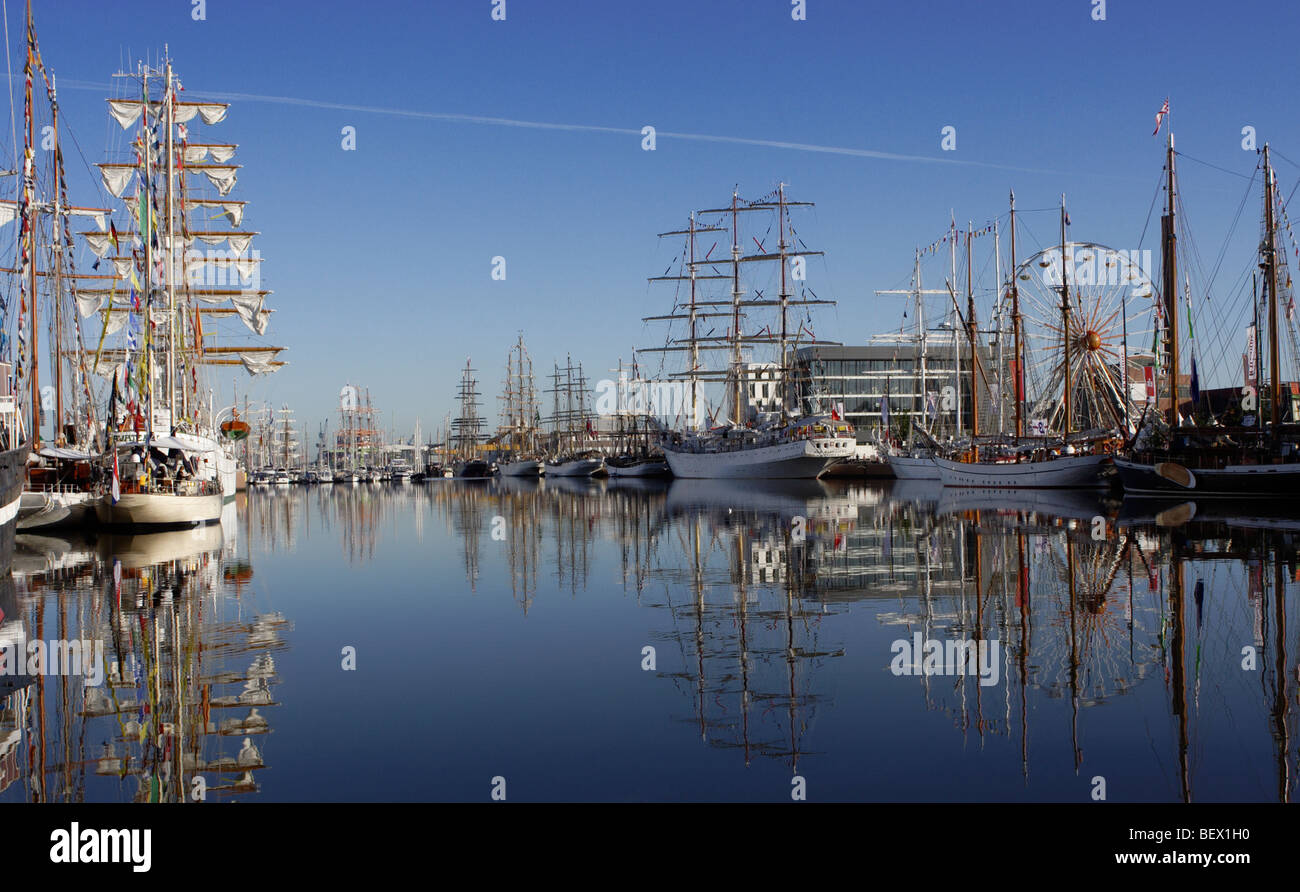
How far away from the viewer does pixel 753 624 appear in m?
16.6

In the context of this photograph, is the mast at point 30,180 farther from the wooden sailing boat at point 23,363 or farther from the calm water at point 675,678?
the calm water at point 675,678

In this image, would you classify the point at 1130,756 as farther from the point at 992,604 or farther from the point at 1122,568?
the point at 1122,568

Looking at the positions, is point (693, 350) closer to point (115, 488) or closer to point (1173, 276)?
point (1173, 276)

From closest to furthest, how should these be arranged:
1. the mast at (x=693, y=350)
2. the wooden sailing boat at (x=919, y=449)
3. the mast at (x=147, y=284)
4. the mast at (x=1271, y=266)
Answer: the mast at (x=147, y=284) < the mast at (x=1271, y=266) < the wooden sailing boat at (x=919, y=449) < the mast at (x=693, y=350)

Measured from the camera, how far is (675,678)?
42.9 ft

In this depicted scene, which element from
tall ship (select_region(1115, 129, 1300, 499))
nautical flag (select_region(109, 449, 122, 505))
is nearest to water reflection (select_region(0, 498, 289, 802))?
nautical flag (select_region(109, 449, 122, 505))

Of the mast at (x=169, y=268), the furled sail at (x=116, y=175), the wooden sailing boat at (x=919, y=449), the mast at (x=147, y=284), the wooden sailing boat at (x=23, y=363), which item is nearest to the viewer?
the wooden sailing boat at (x=23, y=363)

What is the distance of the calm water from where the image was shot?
907 centimetres

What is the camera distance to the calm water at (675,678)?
907cm

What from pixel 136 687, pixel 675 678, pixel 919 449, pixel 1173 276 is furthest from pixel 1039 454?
pixel 136 687

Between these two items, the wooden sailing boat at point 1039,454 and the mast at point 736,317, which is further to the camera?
the mast at point 736,317

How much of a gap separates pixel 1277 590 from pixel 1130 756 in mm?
10894

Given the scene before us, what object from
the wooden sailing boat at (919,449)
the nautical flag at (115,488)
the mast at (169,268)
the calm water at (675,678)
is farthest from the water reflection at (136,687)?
the wooden sailing boat at (919,449)
